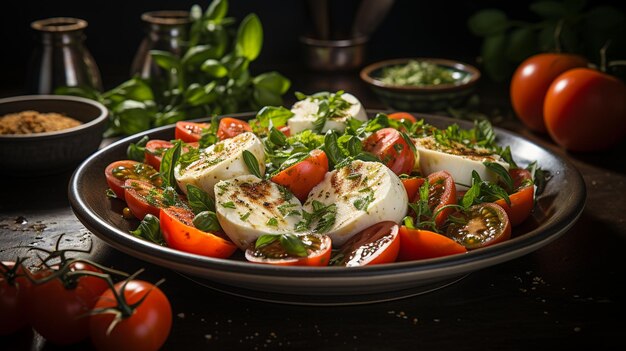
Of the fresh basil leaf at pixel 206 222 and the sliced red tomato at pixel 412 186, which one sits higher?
the sliced red tomato at pixel 412 186

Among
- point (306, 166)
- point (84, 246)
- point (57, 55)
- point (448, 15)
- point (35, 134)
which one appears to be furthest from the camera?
point (448, 15)

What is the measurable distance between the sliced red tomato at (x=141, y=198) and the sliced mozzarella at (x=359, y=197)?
30cm

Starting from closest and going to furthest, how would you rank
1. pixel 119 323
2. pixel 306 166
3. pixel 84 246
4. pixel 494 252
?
1. pixel 119 323
2. pixel 494 252
3. pixel 306 166
4. pixel 84 246

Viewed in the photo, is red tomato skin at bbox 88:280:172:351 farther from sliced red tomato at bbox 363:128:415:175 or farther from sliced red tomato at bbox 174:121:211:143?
sliced red tomato at bbox 174:121:211:143

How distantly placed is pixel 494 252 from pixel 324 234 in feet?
1.04

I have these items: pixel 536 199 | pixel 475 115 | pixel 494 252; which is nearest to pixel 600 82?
pixel 475 115

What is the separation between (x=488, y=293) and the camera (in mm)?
1501

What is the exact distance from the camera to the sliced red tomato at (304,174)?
1.60 meters

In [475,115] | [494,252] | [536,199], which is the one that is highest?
[494,252]

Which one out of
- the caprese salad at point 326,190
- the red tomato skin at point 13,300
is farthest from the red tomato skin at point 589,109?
the red tomato skin at point 13,300

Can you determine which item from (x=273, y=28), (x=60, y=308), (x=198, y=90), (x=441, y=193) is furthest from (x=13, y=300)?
(x=273, y=28)

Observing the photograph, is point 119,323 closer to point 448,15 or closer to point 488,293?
point 488,293

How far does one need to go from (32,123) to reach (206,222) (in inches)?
34.3

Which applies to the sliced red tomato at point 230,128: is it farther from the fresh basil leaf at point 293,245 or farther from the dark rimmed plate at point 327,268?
the fresh basil leaf at point 293,245
